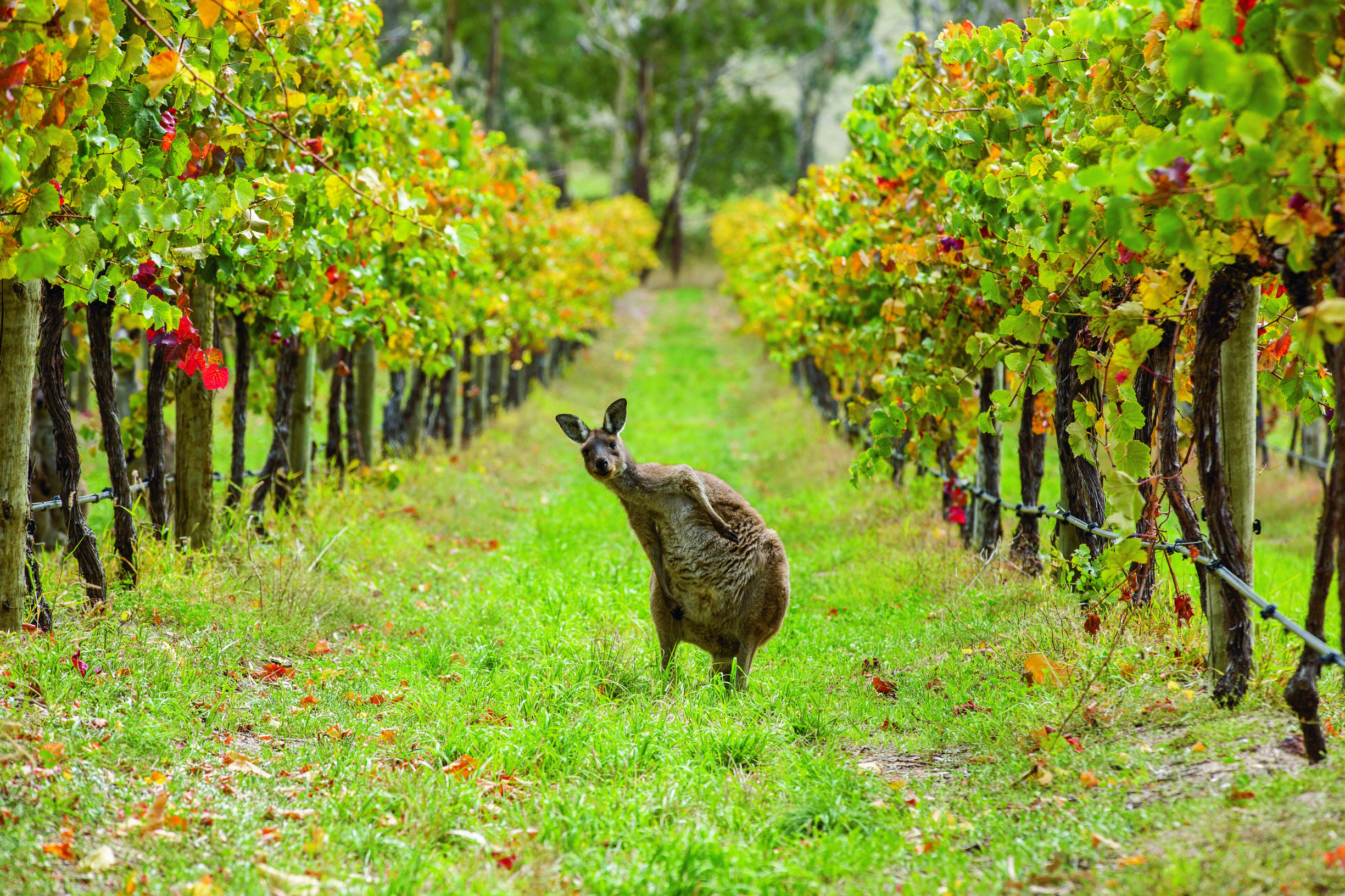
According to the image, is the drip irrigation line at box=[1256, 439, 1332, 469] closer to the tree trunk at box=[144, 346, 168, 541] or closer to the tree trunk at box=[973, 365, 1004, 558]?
the tree trunk at box=[973, 365, 1004, 558]

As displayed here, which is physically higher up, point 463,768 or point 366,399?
point 366,399

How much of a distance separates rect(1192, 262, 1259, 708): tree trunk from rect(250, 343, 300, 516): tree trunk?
22.9ft

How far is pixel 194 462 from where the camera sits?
7.32 metres

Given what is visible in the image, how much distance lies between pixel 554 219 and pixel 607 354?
1360cm

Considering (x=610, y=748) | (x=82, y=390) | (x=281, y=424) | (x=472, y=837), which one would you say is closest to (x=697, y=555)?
(x=610, y=748)

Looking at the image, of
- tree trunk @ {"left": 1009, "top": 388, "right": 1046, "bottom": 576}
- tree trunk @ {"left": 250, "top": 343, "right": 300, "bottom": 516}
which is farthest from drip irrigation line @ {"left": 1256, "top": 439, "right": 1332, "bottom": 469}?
tree trunk @ {"left": 250, "top": 343, "right": 300, "bottom": 516}

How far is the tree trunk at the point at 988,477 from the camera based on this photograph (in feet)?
27.0

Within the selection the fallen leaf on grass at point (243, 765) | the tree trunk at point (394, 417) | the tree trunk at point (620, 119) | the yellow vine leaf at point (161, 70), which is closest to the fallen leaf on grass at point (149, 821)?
the fallen leaf on grass at point (243, 765)

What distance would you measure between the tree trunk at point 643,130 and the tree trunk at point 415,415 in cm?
3392

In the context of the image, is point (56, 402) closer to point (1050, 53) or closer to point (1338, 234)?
point (1050, 53)

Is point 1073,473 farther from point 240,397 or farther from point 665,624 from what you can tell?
point 240,397

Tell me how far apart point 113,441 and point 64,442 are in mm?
508

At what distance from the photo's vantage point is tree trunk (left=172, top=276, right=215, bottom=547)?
7266 mm

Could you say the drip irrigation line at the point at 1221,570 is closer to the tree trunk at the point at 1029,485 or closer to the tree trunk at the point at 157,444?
the tree trunk at the point at 1029,485
